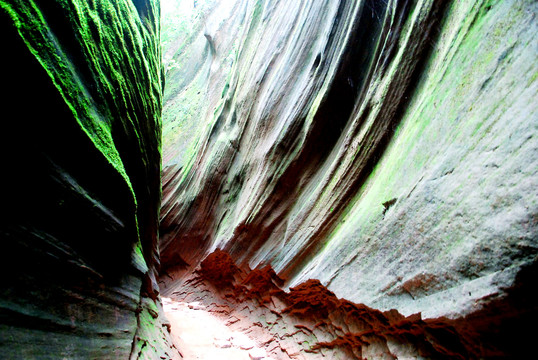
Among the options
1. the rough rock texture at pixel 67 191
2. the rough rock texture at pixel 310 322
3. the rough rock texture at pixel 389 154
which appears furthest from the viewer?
the rough rock texture at pixel 310 322

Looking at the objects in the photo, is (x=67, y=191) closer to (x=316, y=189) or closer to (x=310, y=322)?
(x=316, y=189)

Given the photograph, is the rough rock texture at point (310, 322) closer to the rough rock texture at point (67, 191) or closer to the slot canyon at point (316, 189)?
the slot canyon at point (316, 189)

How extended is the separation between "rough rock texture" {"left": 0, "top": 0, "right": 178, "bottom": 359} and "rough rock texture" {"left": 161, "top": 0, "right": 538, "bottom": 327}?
98.3 inches

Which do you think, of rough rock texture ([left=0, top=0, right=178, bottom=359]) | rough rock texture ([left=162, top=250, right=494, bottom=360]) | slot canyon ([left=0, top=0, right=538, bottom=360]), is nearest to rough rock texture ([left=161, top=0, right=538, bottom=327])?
slot canyon ([left=0, top=0, right=538, bottom=360])

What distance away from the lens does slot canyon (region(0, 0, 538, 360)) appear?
1.94m

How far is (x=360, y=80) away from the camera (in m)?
4.58

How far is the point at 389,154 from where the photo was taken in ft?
11.8

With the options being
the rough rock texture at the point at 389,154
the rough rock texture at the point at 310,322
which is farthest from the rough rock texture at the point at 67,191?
the rough rock texture at the point at 389,154

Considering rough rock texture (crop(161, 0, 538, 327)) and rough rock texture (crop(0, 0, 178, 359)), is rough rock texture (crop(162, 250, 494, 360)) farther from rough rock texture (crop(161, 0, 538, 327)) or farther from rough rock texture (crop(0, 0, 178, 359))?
rough rock texture (crop(0, 0, 178, 359))

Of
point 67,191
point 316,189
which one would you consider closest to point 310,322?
A: point 316,189

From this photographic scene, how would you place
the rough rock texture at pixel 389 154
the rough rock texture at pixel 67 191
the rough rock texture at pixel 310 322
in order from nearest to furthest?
1. the rough rock texture at pixel 67 191
2. the rough rock texture at pixel 389 154
3. the rough rock texture at pixel 310 322

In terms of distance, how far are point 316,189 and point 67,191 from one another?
135 inches

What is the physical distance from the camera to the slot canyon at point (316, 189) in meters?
1.94

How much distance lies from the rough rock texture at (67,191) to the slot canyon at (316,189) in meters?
0.01
